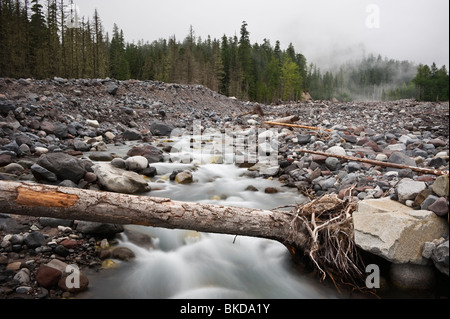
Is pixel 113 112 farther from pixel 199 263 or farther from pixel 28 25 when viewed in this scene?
pixel 28 25

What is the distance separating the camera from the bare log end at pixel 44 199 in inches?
104

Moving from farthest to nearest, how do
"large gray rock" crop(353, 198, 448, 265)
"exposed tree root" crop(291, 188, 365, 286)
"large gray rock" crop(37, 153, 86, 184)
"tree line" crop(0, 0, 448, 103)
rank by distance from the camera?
"tree line" crop(0, 0, 448, 103)
"large gray rock" crop(37, 153, 86, 184)
"exposed tree root" crop(291, 188, 365, 286)
"large gray rock" crop(353, 198, 448, 265)

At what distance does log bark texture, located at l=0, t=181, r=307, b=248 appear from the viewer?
2.66 metres

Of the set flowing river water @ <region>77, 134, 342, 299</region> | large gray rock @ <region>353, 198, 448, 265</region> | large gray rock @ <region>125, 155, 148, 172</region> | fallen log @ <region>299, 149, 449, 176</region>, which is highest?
fallen log @ <region>299, 149, 449, 176</region>

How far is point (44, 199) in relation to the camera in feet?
8.78

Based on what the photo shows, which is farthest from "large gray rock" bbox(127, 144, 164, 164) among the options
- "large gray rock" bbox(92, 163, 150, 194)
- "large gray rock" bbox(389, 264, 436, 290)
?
"large gray rock" bbox(389, 264, 436, 290)

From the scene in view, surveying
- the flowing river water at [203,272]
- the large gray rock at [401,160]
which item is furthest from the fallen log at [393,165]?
the flowing river water at [203,272]

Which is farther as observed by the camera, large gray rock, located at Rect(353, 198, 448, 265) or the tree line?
the tree line

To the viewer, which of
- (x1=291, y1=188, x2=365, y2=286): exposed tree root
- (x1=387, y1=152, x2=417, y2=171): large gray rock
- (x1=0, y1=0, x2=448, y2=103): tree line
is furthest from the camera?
(x1=0, y1=0, x2=448, y2=103): tree line

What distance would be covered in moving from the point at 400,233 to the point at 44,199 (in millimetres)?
3447

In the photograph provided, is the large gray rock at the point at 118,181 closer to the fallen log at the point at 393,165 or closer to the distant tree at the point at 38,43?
the fallen log at the point at 393,165

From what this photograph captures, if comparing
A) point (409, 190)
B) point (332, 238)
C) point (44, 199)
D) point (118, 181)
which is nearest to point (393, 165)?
point (409, 190)

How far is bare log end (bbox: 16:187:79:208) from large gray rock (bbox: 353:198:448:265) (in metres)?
2.98

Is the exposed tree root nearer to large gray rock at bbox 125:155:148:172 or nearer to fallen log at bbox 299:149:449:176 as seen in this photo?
fallen log at bbox 299:149:449:176
